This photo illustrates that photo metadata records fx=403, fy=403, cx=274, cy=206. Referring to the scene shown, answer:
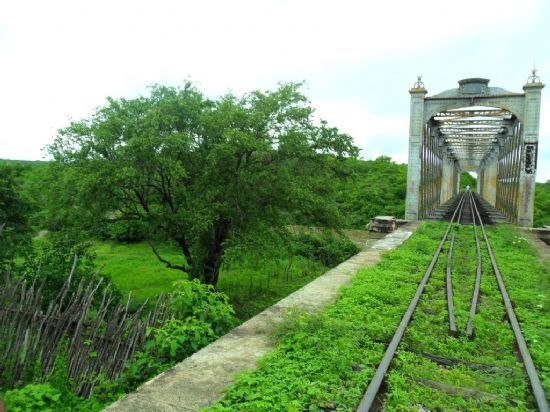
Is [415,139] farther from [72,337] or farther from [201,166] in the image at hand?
[72,337]

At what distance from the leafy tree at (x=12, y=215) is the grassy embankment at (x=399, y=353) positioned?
7.66 metres

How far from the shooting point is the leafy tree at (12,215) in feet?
31.5

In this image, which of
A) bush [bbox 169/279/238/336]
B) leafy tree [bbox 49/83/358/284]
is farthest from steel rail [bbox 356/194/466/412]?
leafy tree [bbox 49/83/358/284]

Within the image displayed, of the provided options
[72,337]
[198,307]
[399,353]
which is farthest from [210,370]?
[72,337]

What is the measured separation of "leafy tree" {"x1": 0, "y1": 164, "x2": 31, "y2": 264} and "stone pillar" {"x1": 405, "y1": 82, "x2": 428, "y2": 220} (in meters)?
18.2

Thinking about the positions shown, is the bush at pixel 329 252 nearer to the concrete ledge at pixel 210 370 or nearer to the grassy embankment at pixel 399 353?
the grassy embankment at pixel 399 353

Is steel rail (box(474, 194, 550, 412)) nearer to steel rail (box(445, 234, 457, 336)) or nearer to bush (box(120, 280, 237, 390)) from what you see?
steel rail (box(445, 234, 457, 336))

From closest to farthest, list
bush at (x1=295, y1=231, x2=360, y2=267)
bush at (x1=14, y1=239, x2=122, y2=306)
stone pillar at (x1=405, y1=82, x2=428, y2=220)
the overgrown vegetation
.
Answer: bush at (x1=14, y1=239, x2=122, y2=306) → bush at (x1=295, y1=231, x2=360, y2=267) → stone pillar at (x1=405, y1=82, x2=428, y2=220) → the overgrown vegetation

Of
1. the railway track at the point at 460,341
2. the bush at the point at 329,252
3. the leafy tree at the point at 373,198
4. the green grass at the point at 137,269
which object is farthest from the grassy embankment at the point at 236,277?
the leafy tree at the point at 373,198

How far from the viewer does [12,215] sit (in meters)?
10.3

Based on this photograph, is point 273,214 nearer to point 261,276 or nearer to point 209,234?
point 209,234

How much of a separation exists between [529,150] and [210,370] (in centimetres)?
2045

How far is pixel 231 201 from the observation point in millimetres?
12102

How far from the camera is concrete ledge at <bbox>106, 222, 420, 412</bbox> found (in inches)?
149
